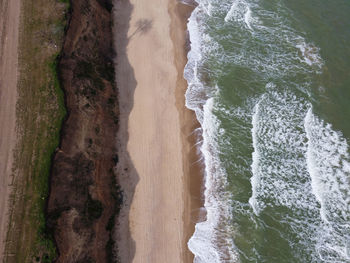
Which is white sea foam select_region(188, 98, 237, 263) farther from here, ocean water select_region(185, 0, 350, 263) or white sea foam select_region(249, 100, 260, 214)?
white sea foam select_region(249, 100, 260, 214)

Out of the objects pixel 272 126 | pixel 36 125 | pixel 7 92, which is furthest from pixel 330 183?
pixel 7 92

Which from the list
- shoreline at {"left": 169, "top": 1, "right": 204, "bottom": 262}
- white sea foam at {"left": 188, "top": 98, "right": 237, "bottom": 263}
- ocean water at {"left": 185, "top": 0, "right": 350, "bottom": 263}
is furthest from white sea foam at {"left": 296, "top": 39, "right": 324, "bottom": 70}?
white sea foam at {"left": 188, "top": 98, "right": 237, "bottom": 263}

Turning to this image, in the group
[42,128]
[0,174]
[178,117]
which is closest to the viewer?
[0,174]

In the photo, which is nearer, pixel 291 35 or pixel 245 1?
pixel 291 35

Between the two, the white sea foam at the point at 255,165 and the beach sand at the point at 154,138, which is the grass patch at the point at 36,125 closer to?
the beach sand at the point at 154,138

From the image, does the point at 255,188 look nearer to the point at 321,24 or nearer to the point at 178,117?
the point at 178,117

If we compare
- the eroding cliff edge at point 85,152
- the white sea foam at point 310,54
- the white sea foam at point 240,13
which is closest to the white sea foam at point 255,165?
the white sea foam at point 310,54

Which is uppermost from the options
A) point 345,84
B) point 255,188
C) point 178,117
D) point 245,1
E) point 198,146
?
point 245,1

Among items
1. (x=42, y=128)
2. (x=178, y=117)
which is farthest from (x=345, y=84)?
(x=42, y=128)
